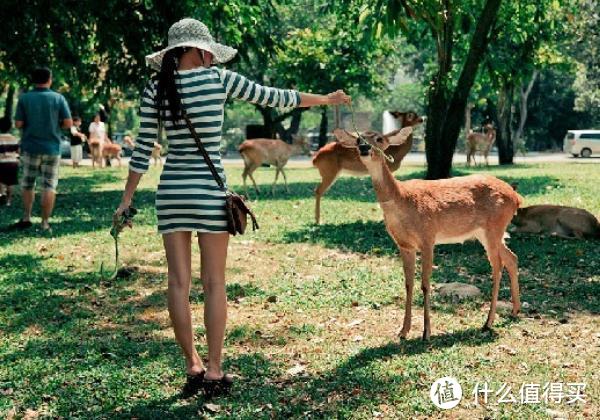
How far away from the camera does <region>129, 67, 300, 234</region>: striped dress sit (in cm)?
529

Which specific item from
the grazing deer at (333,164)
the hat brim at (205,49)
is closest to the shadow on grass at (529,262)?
the grazing deer at (333,164)

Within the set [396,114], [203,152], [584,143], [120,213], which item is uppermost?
[396,114]

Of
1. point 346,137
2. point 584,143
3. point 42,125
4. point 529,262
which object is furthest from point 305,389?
point 584,143

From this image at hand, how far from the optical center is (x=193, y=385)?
5.62 metres

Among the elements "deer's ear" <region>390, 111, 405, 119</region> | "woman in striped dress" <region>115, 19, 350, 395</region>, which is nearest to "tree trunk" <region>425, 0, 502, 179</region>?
"deer's ear" <region>390, 111, 405, 119</region>

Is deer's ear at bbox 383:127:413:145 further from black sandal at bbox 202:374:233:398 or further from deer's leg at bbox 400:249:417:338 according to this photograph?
Answer: black sandal at bbox 202:374:233:398

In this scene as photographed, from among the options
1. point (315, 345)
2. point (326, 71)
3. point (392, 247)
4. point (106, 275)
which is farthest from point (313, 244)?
point (326, 71)

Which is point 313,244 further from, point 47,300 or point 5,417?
point 5,417

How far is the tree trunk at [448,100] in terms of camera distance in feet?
43.3

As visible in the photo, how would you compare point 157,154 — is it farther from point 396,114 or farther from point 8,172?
point 396,114

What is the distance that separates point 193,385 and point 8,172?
11.7 metres

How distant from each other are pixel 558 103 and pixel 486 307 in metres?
56.3

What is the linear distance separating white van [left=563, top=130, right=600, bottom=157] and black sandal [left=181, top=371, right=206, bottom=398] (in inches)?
1897

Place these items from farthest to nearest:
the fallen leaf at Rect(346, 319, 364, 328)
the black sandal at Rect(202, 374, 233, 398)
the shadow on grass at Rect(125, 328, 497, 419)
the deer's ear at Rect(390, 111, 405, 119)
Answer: the deer's ear at Rect(390, 111, 405, 119) → the fallen leaf at Rect(346, 319, 364, 328) → the black sandal at Rect(202, 374, 233, 398) → the shadow on grass at Rect(125, 328, 497, 419)
